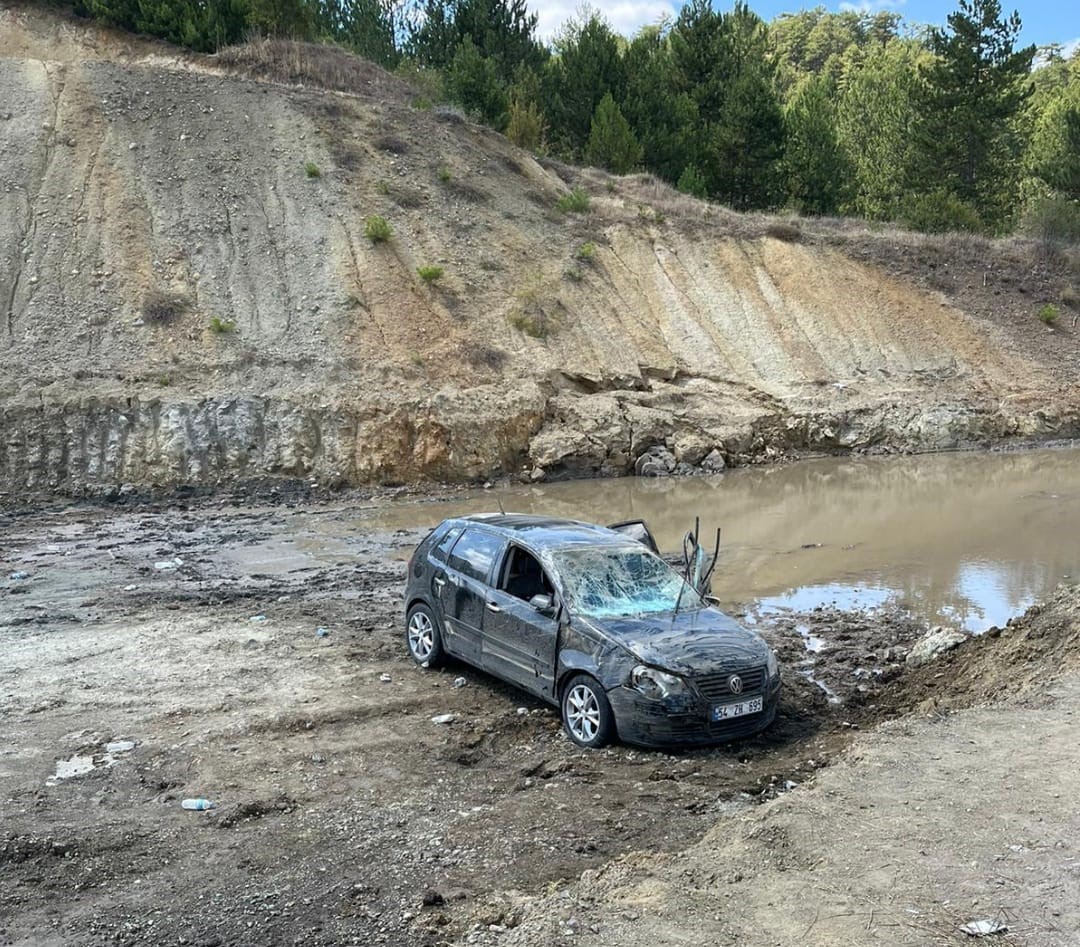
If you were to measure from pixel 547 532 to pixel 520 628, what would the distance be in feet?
3.60

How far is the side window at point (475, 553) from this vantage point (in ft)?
29.5

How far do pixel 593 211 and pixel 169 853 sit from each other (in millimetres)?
28992

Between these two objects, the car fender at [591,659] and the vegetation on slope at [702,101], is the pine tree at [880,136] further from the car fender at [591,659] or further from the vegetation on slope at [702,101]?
the car fender at [591,659]

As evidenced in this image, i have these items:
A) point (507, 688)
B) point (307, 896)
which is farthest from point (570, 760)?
point (307, 896)

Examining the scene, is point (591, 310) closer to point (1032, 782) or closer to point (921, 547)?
point (921, 547)

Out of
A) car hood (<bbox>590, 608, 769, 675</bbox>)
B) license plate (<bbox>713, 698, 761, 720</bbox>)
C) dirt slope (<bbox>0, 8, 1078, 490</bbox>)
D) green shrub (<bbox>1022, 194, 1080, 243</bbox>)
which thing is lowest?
license plate (<bbox>713, 698, 761, 720</bbox>)

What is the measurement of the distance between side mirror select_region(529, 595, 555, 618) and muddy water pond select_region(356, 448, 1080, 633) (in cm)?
517

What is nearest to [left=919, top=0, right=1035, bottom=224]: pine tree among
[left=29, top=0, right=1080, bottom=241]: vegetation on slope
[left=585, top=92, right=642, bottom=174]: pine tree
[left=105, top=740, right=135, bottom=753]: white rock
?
[left=29, top=0, right=1080, bottom=241]: vegetation on slope

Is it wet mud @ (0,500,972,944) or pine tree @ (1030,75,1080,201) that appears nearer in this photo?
wet mud @ (0,500,972,944)

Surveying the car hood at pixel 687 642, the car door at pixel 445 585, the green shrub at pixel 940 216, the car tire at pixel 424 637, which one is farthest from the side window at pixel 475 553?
the green shrub at pixel 940 216

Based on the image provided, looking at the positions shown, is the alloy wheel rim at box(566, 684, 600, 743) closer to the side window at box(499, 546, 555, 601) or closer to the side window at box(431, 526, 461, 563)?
the side window at box(499, 546, 555, 601)

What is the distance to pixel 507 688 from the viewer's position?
895 cm

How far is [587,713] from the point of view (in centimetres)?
757

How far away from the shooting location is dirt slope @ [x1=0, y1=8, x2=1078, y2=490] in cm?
2181
